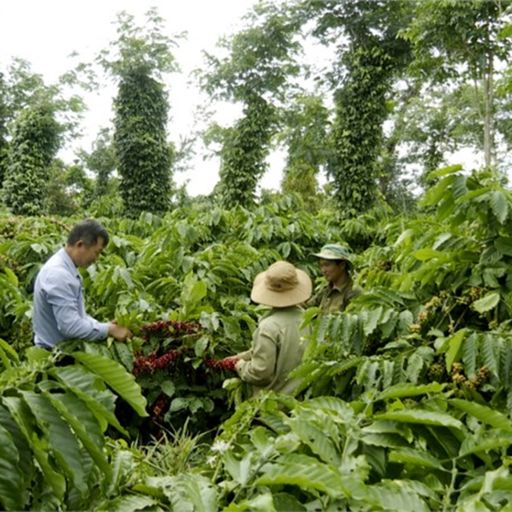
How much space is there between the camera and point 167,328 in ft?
12.4

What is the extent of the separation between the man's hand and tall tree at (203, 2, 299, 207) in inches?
443

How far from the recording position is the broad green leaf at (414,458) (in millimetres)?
1426

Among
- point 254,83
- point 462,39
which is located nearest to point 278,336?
point 462,39

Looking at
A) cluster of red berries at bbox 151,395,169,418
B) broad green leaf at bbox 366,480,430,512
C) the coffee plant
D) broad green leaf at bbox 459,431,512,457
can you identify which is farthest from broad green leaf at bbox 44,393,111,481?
cluster of red berries at bbox 151,395,169,418

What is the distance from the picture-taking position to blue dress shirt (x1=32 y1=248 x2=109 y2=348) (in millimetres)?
2984

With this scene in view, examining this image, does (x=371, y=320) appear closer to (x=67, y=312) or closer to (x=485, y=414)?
(x=485, y=414)

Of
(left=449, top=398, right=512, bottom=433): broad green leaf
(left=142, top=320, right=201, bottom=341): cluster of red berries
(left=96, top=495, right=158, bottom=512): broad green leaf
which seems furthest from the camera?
(left=142, top=320, right=201, bottom=341): cluster of red berries

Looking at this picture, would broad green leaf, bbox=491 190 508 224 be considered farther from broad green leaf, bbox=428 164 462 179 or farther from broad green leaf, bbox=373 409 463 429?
broad green leaf, bbox=373 409 463 429

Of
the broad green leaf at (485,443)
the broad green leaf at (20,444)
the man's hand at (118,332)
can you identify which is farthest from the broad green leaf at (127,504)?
the man's hand at (118,332)

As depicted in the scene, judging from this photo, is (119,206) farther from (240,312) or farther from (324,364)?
(324,364)

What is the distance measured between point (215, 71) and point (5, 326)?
42.2 feet

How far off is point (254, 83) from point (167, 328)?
41.2 ft

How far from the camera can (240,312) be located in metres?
4.32

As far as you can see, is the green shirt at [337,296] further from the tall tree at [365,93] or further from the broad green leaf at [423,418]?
the tall tree at [365,93]
